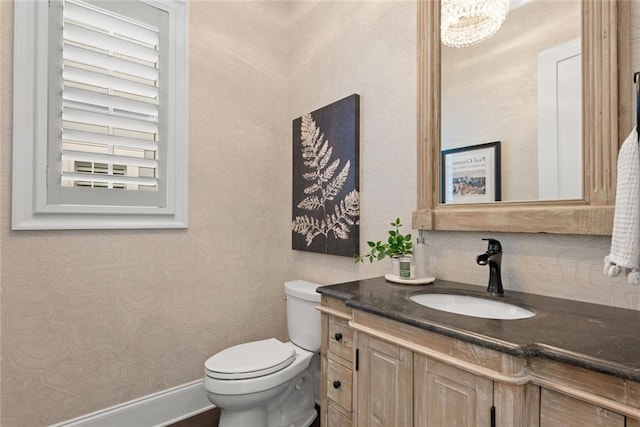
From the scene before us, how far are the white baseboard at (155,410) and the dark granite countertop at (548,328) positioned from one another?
1329 millimetres

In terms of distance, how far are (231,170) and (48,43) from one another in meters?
1.04

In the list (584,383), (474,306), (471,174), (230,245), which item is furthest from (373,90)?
(584,383)

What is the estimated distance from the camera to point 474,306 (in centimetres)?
118

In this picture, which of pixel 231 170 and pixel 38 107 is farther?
pixel 231 170

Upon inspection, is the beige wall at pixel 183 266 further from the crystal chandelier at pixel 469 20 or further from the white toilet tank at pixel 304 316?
the crystal chandelier at pixel 469 20

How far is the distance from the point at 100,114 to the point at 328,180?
4.01 feet

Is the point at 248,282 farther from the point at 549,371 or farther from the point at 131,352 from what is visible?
the point at 549,371

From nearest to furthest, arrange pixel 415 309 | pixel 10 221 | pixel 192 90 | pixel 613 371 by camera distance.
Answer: pixel 613 371 < pixel 415 309 < pixel 10 221 < pixel 192 90

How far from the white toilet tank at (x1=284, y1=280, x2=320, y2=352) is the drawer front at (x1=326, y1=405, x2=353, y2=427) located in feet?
1.65

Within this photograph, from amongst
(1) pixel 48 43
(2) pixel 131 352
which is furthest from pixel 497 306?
(1) pixel 48 43

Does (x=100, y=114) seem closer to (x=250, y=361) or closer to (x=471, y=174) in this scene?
(x=250, y=361)

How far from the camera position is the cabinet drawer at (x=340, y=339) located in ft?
4.01

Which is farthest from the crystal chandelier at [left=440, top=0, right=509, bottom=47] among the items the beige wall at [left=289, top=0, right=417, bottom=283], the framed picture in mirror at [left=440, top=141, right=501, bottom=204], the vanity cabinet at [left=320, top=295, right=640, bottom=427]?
the vanity cabinet at [left=320, top=295, right=640, bottom=427]

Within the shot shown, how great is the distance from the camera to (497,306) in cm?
112
